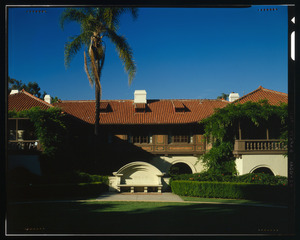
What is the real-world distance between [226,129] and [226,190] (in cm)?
407

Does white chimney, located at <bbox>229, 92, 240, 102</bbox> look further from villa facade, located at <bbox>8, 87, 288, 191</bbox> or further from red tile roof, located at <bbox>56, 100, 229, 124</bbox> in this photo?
red tile roof, located at <bbox>56, 100, 229, 124</bbox>

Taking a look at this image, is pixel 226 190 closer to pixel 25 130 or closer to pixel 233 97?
pixel 233 97

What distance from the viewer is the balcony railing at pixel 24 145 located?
909 cm

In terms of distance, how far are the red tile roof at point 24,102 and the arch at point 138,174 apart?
4.77 meters

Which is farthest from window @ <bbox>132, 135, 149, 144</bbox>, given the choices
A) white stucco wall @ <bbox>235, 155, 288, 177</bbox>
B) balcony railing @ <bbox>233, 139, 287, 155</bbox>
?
white stucco wall @ <bbox>235, 155, 288, 177</bbox>

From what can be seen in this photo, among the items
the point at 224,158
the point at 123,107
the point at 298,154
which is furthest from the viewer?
the point at 123,107

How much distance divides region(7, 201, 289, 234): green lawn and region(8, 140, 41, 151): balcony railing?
222 centimetres

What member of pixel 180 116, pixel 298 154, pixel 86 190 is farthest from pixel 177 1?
pixel 180 116

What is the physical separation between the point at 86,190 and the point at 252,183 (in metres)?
7.50

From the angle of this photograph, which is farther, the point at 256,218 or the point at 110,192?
the point at 110,192

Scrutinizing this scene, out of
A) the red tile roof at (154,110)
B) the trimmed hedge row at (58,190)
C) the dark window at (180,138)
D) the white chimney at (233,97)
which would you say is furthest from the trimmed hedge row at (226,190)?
the white chimney at (233,97)

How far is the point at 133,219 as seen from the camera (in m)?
7.92

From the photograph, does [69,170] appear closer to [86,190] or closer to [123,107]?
[86,190]

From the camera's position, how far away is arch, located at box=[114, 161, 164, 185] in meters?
12.5
